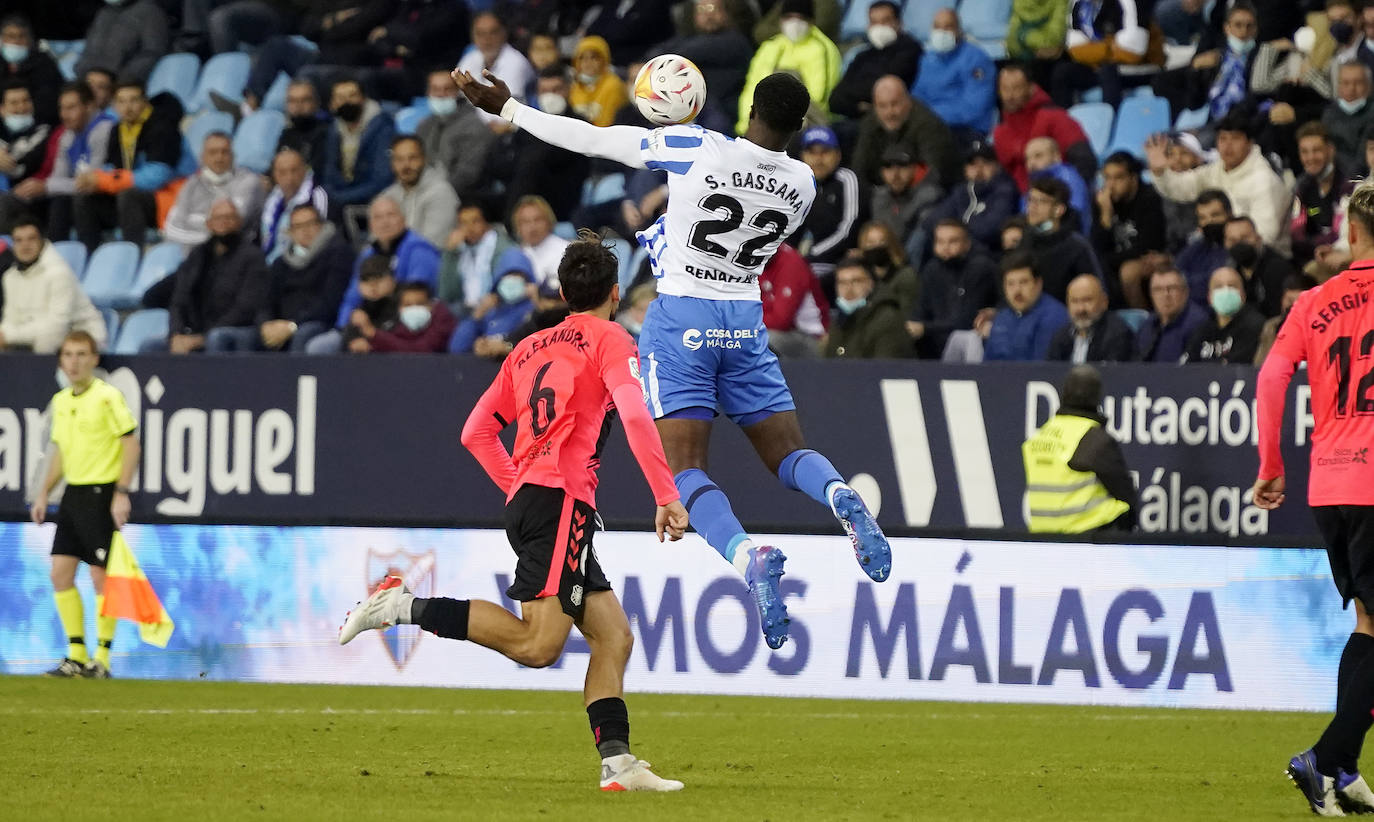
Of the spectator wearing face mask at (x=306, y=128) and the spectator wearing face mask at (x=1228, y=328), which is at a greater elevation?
the spectator wearing face mask at (x=1228, y=328)

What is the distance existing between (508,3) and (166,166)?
346cm

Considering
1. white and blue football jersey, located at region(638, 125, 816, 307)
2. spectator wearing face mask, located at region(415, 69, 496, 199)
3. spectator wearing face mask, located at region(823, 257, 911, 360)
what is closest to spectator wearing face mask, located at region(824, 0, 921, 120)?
spectator wearing face mask, located at region(823, 257, 911, 360)

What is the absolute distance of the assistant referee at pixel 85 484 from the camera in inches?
534

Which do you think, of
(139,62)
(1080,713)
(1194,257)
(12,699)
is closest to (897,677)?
(1080,713)

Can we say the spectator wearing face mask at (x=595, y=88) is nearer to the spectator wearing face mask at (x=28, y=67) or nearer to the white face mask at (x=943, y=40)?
the white face mask at (x=943, y=40)

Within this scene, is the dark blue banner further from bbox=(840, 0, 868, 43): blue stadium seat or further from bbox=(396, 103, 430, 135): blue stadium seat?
bbox=(840, 0, 868, 43): blue stadium seat

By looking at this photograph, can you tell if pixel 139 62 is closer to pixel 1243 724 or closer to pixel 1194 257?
pixel 1194 257

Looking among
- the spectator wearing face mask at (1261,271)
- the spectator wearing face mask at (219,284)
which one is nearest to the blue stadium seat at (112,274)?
the spectator wearing face mask at (219,284)

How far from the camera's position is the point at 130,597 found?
13625mm

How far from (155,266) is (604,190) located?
407 centimetres

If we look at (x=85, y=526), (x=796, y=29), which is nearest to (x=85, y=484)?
(x=85, y=526)

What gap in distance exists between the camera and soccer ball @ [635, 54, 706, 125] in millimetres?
8453

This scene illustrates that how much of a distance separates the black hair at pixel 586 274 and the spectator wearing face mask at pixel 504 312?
7.13 meters

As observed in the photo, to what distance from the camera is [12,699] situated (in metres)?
11.7
